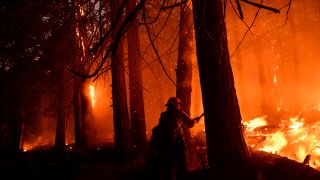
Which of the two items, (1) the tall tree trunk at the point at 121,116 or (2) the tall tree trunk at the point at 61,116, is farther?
(2) the tall tree trunk at the point at 61,116

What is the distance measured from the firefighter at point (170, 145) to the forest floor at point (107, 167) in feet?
2.54

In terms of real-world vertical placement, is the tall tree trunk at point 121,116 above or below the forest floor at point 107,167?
above

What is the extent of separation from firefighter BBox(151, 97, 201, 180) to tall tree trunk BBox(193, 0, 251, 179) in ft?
3.88

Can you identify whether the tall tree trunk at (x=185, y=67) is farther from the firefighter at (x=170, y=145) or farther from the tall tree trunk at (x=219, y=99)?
the tall tree trunk at (x=219, y=99)

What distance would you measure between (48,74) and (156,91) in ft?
43.9

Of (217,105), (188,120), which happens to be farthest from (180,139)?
(217,105)

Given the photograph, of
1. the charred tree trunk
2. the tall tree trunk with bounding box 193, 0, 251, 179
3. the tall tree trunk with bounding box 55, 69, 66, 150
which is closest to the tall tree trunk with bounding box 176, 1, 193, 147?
the tall tree trunk with bounding box 193, 0, 251, 179

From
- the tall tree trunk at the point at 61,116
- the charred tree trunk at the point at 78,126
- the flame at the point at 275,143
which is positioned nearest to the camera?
the flame at the point at 275,143

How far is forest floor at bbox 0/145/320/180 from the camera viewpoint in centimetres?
641

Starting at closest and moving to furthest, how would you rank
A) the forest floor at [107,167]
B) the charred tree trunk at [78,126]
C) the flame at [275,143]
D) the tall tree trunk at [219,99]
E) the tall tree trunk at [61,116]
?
the tall tree trunk at [219,99] < the forest floor at [107,167] < the flame at [275,143] < the charred tree trunk at [78,126] < the tall tree trunk at [61,116]

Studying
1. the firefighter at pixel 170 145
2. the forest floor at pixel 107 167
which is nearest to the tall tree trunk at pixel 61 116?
the forest floor at pixel 107 167

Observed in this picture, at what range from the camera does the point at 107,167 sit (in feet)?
39.1

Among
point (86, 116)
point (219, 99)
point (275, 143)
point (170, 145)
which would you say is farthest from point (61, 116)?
point (219, 99)

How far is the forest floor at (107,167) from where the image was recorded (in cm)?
641
